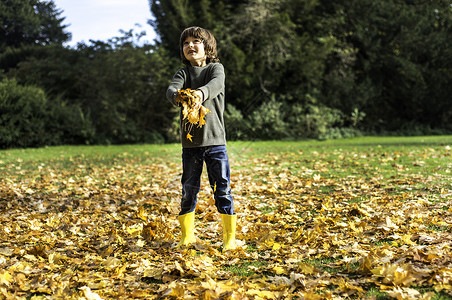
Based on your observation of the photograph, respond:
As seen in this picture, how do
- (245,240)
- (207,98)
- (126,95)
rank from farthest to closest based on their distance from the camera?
1. (126,95)
2. (245,240)
3. (207,98)

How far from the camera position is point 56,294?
109 inches

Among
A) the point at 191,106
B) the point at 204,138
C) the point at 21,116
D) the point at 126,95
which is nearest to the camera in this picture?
the point at 191,106

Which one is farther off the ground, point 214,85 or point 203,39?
point 203,39

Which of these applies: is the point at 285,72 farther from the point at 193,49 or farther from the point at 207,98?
the point at 207,98

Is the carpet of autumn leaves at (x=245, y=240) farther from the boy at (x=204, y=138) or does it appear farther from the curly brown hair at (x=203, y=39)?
the curly brown hair at (x=203, y=39)

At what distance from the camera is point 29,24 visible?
30.2 meters

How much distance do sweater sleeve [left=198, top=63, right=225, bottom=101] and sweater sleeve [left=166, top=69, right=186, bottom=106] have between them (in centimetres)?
23

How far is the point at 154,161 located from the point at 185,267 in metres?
8.70

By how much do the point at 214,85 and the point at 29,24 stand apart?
31.7 metres

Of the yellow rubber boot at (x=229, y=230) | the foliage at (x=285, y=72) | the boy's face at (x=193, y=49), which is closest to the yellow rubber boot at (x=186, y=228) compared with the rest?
the yellow rubber boot at (x=229, y=230)

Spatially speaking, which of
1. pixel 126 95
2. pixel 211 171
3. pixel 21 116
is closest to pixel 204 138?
pixel 211 171

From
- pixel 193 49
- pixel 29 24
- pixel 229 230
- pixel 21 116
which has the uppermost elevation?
pixel 29 24

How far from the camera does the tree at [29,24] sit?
1132 inches

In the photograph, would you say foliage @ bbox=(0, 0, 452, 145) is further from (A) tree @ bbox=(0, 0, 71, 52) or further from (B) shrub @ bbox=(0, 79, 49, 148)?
(A) tree @ bbox=(0, 0, 71, 52)
